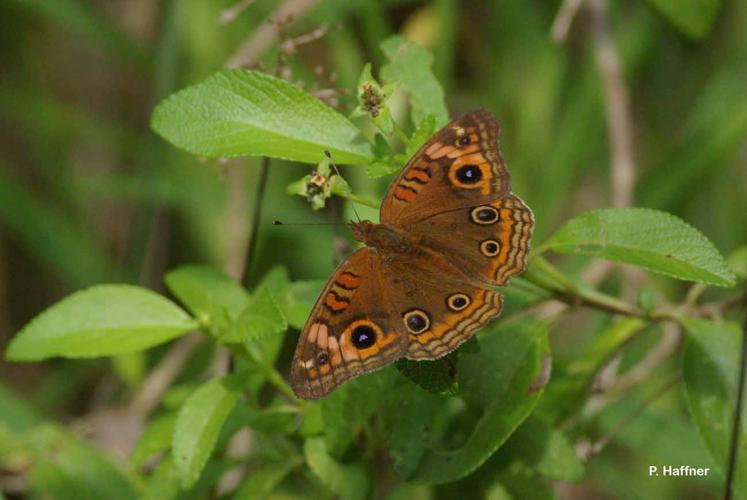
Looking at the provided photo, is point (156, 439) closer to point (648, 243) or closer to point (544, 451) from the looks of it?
point (544, 451)

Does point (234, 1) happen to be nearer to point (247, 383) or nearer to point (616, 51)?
point (616, 51)

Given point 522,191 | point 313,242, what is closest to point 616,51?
point 522,191

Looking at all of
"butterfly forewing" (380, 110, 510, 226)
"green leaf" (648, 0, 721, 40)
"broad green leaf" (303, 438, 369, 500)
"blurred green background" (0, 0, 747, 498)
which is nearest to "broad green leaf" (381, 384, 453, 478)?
"broad green leaf" (303, 438, 369, 500)

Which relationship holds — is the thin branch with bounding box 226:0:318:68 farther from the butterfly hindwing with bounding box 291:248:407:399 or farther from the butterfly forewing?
the butterfly hindwing with bounding box 291:248:407:399

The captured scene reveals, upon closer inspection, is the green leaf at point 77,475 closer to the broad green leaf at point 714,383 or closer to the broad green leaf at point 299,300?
the broad green leaf at point 299,300

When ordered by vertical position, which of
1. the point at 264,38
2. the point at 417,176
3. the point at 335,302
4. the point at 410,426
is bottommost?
the point at 410,426

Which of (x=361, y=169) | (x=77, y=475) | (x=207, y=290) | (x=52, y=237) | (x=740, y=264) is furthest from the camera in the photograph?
(x=52, y=237)

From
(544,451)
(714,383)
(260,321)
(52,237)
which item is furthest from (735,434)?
(52,237)
